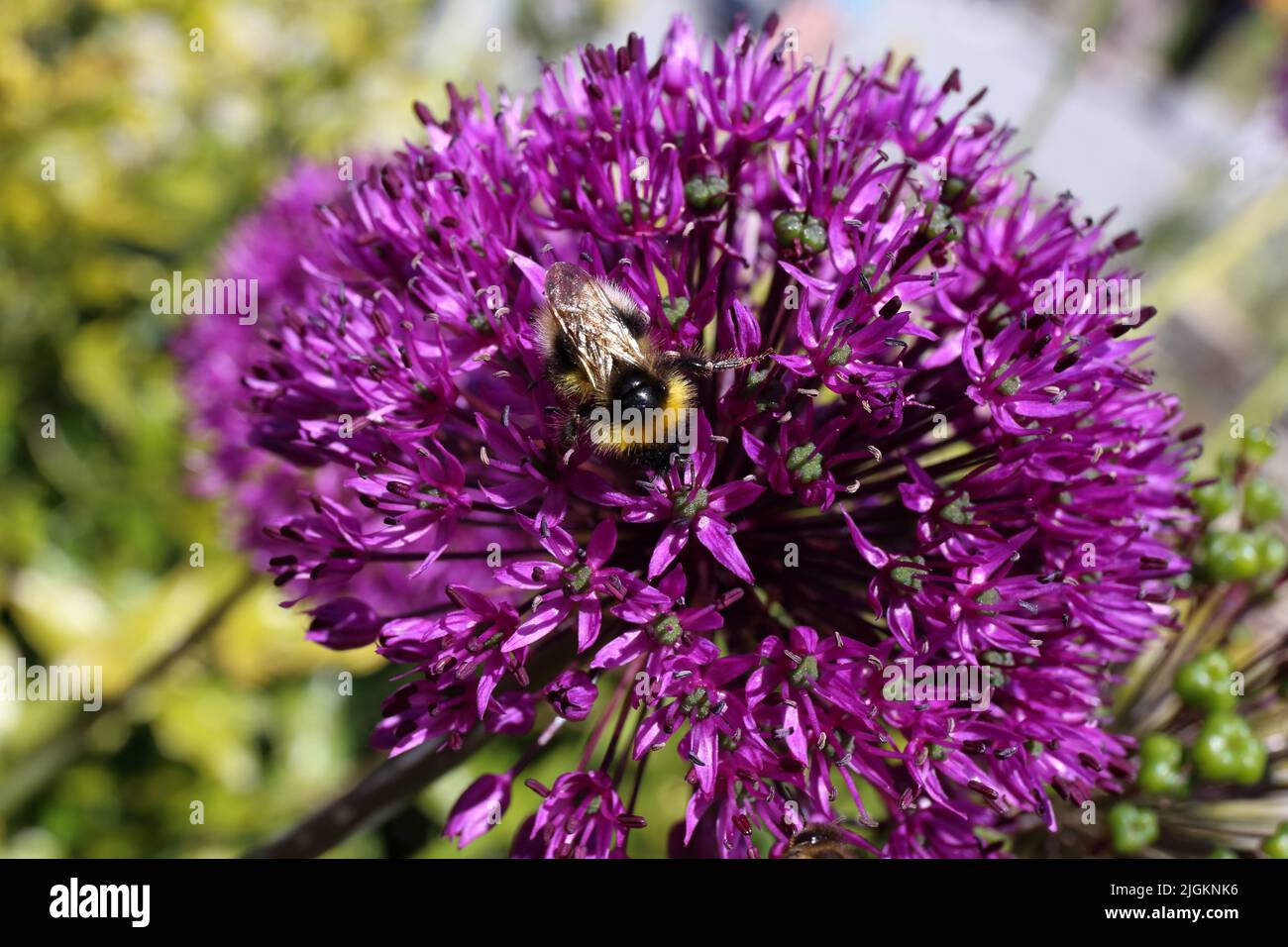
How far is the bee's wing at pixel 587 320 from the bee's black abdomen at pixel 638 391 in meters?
0.02

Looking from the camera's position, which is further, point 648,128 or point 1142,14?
point 1142,14

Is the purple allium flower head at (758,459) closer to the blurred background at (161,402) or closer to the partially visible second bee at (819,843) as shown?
the partially visible second bee at (819,843)

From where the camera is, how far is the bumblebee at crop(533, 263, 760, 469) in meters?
1.59

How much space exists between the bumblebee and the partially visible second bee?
0.67m

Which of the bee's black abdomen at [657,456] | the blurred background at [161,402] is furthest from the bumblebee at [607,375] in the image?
the blurred background at [161,402]

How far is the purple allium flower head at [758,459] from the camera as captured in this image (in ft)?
4.99

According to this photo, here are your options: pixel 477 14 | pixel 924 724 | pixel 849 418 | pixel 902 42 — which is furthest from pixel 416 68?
pixel 924 724

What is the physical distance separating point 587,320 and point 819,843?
982mm

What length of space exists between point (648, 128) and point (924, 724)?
1.19 meters

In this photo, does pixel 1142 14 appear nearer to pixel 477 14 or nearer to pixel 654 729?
pixel 477 14

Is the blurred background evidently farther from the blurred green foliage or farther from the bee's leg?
the bee's leg

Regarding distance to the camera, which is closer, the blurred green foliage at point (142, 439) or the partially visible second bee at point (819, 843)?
the partially visible second bee at point (819, 843)

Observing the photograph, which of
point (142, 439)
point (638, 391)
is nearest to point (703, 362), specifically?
point (638, 391)
